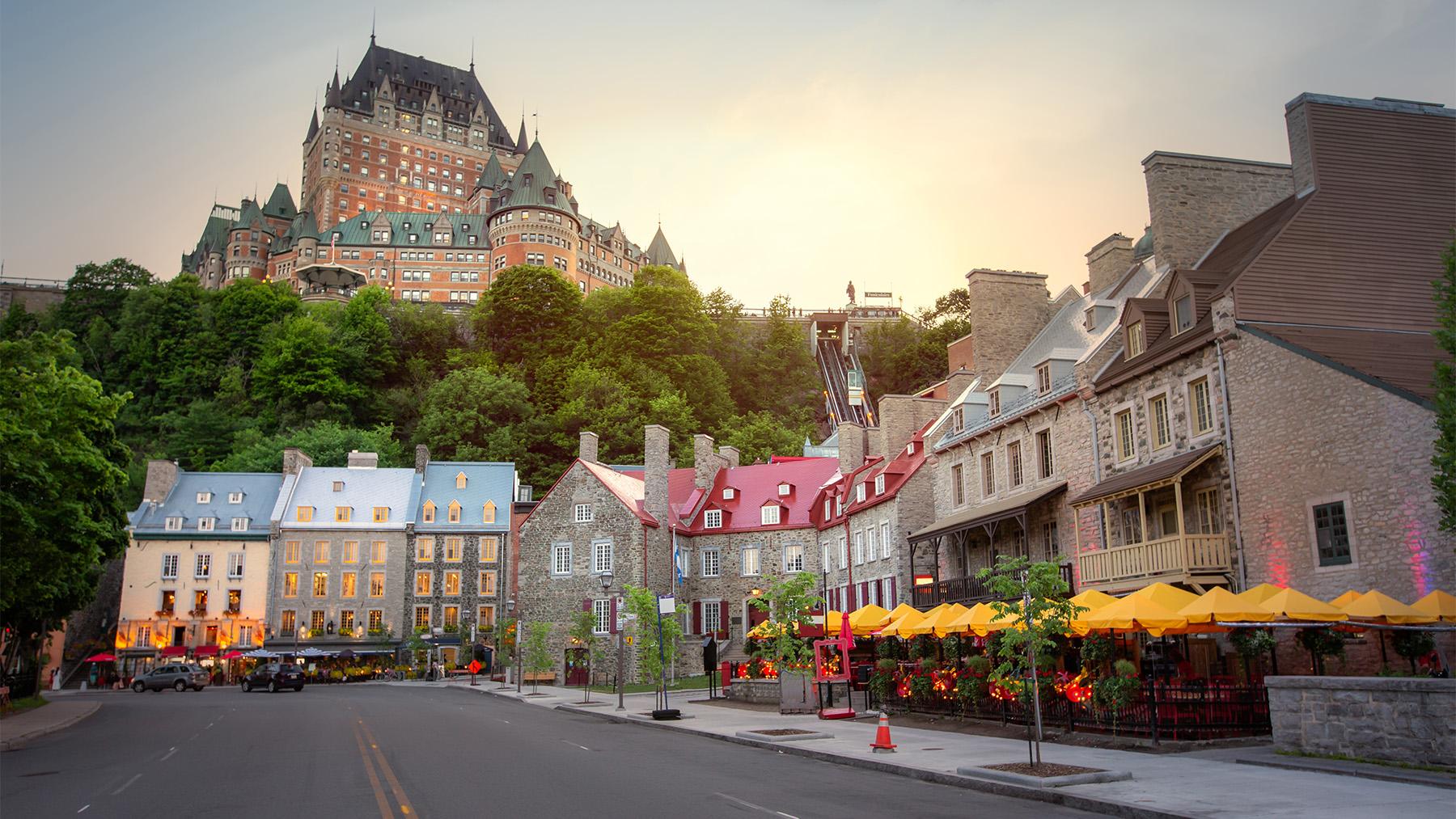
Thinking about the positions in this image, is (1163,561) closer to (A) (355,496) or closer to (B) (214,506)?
(A) (355,496)

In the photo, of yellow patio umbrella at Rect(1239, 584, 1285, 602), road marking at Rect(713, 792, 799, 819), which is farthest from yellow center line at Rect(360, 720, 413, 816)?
yellow patio umbrella at Rect(1239, 584, 1285, 602)

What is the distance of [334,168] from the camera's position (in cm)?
16138

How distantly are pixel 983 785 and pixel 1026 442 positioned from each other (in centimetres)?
1943

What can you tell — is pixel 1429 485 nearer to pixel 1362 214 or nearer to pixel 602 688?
pixel 1362 214

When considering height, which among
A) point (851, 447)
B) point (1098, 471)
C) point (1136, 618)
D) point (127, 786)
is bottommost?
point (127, 786)

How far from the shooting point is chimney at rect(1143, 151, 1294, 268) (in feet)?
99.7

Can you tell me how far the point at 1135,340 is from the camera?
2845 cm

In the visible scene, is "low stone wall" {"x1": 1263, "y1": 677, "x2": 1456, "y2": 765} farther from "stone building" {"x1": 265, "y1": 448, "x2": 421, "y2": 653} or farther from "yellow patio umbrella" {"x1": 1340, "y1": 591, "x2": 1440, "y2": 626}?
"stone building" {"x1": 265, "y1": 448, "x2": 421, "y2": 653}

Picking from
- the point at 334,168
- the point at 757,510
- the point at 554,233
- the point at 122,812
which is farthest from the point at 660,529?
the point at 334,168

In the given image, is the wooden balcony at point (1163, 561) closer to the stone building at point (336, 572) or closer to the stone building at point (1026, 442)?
the stone building at point (1026, 442)

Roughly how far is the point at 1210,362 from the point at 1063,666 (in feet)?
27.7

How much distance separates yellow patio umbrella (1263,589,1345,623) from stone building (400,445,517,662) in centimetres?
5213

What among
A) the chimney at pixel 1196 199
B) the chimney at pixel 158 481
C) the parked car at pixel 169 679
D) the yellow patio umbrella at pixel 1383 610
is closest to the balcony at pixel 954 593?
the chimney at pixel 1196 199

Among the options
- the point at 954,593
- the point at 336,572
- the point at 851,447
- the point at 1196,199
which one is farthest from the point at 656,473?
the point at 1196,199
